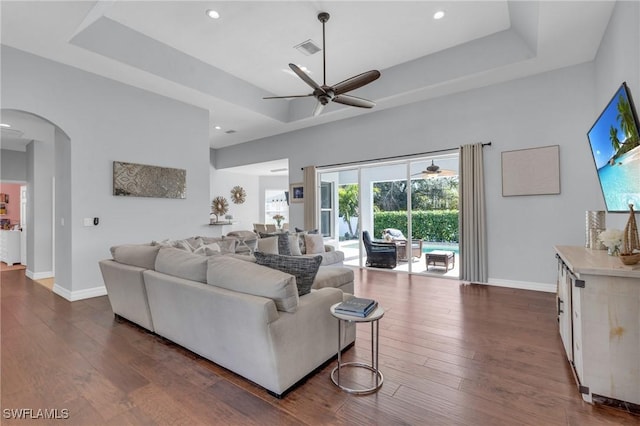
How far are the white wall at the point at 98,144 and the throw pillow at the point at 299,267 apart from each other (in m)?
3.67

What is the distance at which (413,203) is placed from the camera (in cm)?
592

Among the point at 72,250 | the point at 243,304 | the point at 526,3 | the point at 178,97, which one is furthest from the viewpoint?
the point at 178,97

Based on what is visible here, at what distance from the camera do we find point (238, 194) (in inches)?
417

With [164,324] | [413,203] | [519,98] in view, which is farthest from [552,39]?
[164,324]

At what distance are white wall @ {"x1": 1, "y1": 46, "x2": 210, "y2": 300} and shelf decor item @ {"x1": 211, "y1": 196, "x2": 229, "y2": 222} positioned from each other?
445cm

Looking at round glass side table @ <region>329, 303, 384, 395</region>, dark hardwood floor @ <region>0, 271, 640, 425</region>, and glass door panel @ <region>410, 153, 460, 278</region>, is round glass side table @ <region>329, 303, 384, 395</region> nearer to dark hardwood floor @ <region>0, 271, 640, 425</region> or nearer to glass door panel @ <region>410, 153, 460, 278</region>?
dark hardwood floor @ <region>0, 271, 640, 425</region>

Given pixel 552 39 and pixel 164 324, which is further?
pixel 552 39

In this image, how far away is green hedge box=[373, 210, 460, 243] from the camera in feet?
18.2

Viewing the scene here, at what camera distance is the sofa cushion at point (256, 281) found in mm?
1958

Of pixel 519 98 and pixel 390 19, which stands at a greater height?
pixel 390 19

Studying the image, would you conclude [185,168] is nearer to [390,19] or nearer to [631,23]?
[390,19]

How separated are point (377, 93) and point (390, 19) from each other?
1599mm

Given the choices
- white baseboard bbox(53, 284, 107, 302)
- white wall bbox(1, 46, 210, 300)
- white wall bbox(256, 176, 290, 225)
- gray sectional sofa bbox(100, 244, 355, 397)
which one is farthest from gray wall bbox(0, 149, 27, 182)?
gray sectional sofa bbox(100, 244, 355, 397)

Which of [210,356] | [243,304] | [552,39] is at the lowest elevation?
[210,356]
